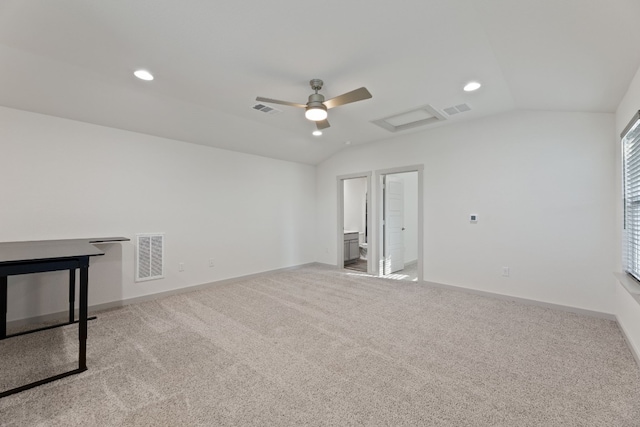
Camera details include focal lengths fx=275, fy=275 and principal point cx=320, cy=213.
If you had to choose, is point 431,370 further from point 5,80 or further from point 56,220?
point 5,80

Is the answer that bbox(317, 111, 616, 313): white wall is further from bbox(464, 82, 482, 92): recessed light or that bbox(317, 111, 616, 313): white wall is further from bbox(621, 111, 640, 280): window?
bbox(464, 82, 482, 92): recessed light

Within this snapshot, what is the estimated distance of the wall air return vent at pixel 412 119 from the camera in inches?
154

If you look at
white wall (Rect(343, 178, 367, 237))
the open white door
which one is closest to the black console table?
the open white door

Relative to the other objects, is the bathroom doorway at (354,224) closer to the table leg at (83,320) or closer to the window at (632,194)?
A: the window at (632,194)

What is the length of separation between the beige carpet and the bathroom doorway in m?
2.65

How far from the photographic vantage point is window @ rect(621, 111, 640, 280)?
248 centimetres

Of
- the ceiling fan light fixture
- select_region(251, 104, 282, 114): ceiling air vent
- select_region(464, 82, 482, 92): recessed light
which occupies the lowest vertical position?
the ceiling fan light fixture

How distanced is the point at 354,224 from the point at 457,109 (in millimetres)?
4623

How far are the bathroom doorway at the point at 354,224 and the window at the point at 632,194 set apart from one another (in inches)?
139

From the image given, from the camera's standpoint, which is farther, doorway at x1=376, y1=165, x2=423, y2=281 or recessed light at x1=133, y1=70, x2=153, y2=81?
doorway at x1=376, y1=165, x2=423, y2=281

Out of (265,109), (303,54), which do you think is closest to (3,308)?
(265,109)

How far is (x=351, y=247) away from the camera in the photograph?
23.0 ft

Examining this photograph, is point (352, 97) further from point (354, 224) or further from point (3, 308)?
point (354, 224)

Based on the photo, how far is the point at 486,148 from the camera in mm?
4160
